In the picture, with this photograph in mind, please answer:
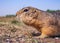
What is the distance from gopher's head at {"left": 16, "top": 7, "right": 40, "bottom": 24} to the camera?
10070 millimetres

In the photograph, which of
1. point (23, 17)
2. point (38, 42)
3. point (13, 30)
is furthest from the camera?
point (13, 30)

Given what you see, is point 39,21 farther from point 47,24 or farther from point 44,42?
point 44,42

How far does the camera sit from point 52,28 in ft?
33.9

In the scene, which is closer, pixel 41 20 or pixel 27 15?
pixel 27 15

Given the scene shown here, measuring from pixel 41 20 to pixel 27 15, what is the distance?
0.56 m

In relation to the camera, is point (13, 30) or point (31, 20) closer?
point (31, 20)

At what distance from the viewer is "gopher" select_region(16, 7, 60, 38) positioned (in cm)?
1011

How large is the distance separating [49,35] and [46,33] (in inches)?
5.1

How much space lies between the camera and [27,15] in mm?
10203

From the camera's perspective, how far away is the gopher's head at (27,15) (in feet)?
33.0

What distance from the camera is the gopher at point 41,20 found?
10.1m

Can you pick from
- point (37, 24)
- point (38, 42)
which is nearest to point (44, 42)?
point (38, 42)

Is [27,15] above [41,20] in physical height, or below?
above

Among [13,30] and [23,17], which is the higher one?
[23,17]
